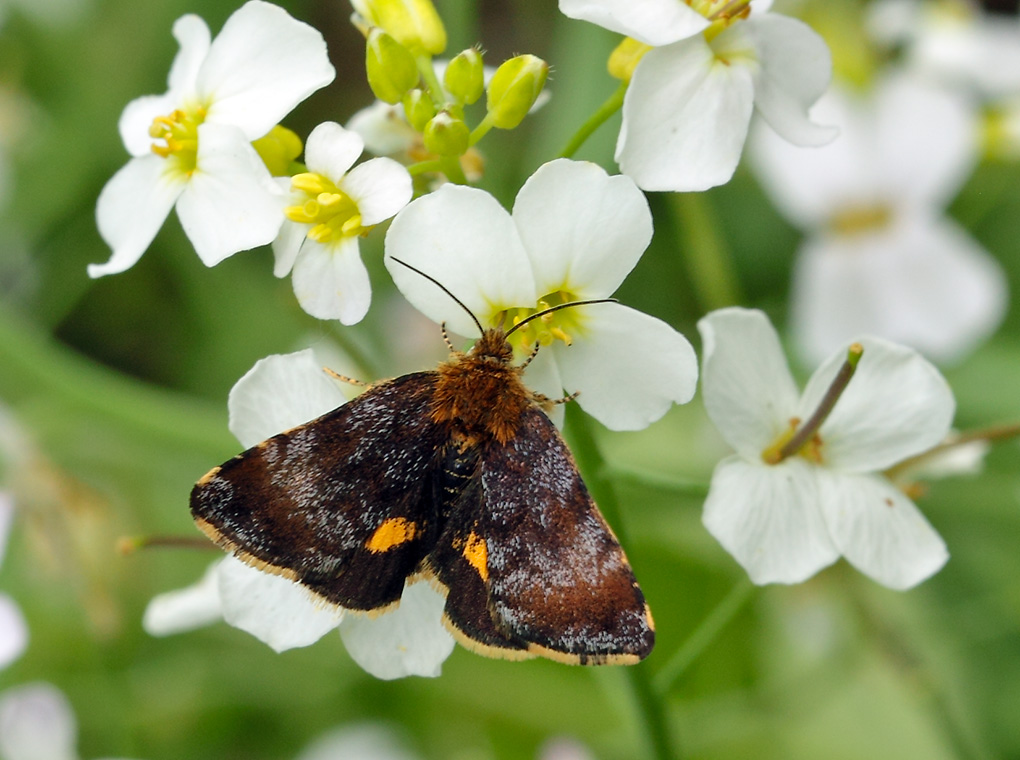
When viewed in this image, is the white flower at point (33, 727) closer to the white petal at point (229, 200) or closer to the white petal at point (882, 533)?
the white petal at point (229, 200)

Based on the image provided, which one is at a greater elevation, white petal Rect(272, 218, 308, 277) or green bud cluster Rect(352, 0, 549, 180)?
green bud cluster Rect(352, 0, 549, 180)

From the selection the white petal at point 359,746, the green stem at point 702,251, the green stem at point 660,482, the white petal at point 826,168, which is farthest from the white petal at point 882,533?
the white petal at point 826,168

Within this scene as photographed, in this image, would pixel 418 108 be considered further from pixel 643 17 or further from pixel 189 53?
pixel 189 53

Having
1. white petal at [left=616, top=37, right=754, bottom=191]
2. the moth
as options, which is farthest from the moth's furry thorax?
white petal at [left=616, top=37, right=754, bottom=191]

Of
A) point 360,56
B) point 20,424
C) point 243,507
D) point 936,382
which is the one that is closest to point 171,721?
point 20,424

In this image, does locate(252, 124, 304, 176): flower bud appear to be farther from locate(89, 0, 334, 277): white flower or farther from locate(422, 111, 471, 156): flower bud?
locate(422, 111, 471, 156): flower bud

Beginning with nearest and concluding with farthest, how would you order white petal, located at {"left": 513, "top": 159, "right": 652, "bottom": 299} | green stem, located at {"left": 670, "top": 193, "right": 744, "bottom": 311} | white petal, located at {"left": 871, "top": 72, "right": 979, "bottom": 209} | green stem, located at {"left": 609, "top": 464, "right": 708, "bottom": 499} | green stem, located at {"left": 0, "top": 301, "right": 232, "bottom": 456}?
white petal, located at {"left": 513, "top": 159, "right": 652, "bottom": 299} < green stem, located at {"left": 609, "top": 464, "right": 708, "bottom": 499} < green stem, located at {"left": 0, "top": 301, "right": 232, "bottom": 456} < green stem, located at {"left": 670, "top": 193, "right": 744, "bottom": 311} < white petal, located at {"left": 871, "top": 72, "right": 979, "bottom": 209}

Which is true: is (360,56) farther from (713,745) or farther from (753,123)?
(713,745)

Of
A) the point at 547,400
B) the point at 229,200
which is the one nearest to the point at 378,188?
the point at 229,200
